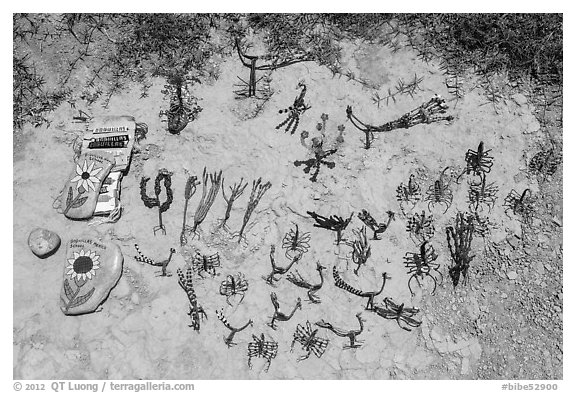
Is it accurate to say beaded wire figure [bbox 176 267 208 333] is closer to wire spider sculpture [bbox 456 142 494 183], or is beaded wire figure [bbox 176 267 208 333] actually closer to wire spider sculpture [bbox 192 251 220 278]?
wire spider sculpture [bbox 192 251 220 278]

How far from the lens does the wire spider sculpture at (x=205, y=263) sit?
664 centimetres

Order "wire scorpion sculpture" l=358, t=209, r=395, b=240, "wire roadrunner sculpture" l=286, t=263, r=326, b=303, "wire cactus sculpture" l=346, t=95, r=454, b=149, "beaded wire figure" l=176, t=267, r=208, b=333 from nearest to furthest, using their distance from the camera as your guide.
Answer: "beaded wire figure" l=176, t=267, r=208, b=333
"wire roadrunner sculpture" l=286, t=263, r=326, b=303
"wire scorpion sculpture" l=358, t=209, r=395, b=240
"wire cactus sculpture" l=346, t=95, r=454, b=149

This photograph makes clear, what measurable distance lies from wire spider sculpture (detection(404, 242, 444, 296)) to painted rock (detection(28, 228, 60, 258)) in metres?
4.38

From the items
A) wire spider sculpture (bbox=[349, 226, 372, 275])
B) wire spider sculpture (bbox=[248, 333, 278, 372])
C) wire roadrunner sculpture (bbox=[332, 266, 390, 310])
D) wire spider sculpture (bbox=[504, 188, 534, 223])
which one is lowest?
wire spider sculpture (bbox=[248, 333, 278, 372])

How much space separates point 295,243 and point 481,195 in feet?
8.22

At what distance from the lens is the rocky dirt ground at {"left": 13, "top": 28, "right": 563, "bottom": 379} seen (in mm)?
6359

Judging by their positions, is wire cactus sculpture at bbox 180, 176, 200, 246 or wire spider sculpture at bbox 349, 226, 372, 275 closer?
wire spider sculpture at bbox 349, 226, 372, 275

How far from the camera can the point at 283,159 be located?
7.11m

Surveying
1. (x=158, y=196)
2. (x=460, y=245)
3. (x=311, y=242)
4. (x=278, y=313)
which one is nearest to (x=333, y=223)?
(x=311, y=242)

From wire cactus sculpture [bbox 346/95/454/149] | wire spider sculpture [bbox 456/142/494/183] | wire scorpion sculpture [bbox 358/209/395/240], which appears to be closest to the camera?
wire scorpion sculpture [bbox 358/209/395/240]

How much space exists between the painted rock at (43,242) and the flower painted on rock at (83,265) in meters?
0.28

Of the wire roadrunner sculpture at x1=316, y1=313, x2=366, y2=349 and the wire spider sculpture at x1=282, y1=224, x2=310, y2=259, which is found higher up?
the wire spider sculpture at x1=282, y1=224, x2=310, y2=259

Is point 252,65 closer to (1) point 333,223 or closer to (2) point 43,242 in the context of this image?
(1) point 333,223

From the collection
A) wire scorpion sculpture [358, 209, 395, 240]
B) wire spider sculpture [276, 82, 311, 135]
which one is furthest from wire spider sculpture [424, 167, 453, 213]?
wire spider sculpture [276, 82, 311, 135]
